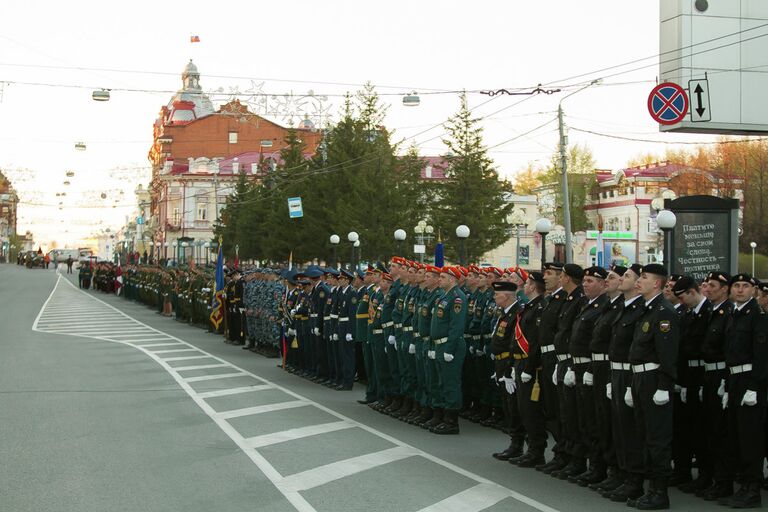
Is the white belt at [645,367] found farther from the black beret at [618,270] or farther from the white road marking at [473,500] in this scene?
the white road marking at [473,500]

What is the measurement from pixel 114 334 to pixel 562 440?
22.8 meters

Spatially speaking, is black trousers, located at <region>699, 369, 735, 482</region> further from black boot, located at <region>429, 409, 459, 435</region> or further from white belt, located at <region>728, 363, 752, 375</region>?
black boot, located at <region>429, 409, 459, 435</region>

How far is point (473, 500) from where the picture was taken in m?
9.33

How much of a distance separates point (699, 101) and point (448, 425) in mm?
7772

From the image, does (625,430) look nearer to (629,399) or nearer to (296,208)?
(629,399)

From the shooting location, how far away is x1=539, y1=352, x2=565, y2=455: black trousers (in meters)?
11.1

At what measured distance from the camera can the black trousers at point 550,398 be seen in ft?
36.4

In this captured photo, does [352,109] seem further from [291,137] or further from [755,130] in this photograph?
[755,130]

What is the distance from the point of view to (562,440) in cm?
1098

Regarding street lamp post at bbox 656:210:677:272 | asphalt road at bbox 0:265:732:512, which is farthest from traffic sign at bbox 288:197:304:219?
street lamp post at bbox 656:210:677:272

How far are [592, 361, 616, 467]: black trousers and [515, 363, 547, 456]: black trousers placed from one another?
3.53 ft

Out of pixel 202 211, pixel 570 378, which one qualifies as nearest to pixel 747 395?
pixel 570 378

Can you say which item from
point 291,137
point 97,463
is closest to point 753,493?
point 97,463

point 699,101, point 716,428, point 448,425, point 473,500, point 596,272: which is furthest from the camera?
point 699,101
